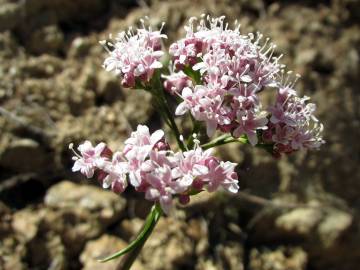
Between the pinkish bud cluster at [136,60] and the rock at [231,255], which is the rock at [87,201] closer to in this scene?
the rock at [231,255]

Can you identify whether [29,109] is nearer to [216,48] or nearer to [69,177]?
[69,177]

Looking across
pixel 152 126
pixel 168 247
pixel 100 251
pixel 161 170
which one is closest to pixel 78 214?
pixel 100 251

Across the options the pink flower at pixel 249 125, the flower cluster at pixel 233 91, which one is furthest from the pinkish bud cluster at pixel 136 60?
the pink flower at pixel 249 125

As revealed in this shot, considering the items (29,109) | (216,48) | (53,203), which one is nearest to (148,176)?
(216,48)

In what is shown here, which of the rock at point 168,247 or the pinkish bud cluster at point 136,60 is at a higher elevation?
the pinkish bud cluster at point 136,60

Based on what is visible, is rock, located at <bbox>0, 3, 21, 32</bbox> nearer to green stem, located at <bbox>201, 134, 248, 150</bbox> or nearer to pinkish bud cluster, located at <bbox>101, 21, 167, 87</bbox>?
pinkish bud cluster, located at <bbox>101, 21, 167, 87</bbox>

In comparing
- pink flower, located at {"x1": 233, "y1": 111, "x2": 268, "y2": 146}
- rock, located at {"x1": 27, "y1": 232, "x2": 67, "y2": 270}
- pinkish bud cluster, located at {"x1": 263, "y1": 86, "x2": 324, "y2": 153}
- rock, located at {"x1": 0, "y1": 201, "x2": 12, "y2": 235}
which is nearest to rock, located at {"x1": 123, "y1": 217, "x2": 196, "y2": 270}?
rock, located at {"x1": 27, "y1": 232, "x2": 67, "y2": 270}
